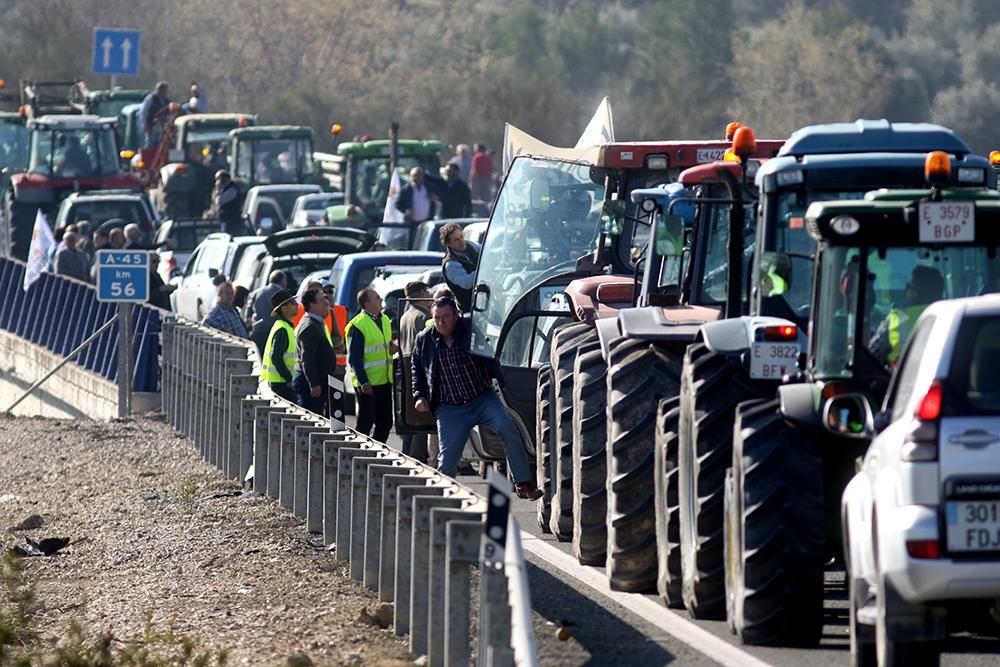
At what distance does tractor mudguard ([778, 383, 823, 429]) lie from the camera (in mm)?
9875

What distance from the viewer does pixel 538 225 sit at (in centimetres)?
1731

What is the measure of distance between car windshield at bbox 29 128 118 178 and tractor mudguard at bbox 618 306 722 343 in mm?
34303

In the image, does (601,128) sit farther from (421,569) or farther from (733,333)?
(421,569)

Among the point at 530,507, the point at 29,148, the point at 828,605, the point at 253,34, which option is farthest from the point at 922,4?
the point at 828,605

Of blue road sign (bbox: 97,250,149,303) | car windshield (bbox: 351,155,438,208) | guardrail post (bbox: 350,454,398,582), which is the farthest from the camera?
car windshield (bbox: 351,155,438,208)

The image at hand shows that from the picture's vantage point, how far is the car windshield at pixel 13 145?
4841 centimetres

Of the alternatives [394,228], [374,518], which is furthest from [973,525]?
[394,228]

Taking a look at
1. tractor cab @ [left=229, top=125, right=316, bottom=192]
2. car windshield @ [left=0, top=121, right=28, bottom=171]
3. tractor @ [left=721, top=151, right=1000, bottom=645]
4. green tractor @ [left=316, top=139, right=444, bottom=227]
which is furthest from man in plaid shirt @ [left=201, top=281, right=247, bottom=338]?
car windshield @ [left=0, top=121, right=28, bottom=171]

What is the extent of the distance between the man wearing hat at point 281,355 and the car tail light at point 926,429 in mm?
11721

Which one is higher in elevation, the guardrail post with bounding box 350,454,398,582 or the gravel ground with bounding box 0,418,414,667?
the guardrail post with bounding box 350,454,398,582

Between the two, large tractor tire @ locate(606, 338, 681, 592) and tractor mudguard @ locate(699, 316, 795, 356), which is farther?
large tractor tire @ locate(606, 338, 681, 592)

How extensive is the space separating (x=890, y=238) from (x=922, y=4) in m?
65.9

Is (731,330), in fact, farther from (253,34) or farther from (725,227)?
(253,34)

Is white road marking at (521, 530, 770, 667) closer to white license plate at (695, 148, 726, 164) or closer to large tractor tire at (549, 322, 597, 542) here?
large tractor tire at (549, 322, 597, 542)
